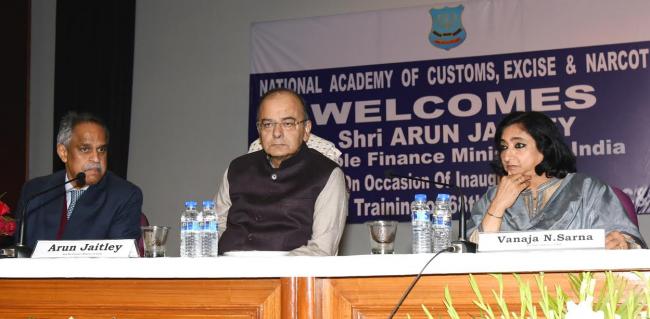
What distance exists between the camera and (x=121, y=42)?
18.2 ft

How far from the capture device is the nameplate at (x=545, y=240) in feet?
5.96

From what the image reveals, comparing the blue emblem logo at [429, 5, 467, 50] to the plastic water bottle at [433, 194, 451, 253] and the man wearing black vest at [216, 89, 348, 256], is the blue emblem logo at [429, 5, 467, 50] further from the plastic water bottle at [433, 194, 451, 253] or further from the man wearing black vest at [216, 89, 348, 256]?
the plastic water bottle at [433, 194, 451, 253]

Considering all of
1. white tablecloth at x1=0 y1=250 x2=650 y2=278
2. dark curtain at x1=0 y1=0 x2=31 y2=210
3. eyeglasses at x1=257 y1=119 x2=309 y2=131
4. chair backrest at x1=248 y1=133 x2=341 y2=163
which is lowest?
white tablecloth at x1=0 y1=250 x2=650 y2=278

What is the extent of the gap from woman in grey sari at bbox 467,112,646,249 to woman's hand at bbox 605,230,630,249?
0.09 m

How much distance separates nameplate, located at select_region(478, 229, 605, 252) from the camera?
1817 millimetres

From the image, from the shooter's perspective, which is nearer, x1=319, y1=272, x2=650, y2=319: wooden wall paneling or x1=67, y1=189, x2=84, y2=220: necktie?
x1=319, y1=272, x2=650, y2=319: wooden wall paneling

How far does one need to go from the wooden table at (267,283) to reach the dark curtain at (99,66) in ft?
11.3

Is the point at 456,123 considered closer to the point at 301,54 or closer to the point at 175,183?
the point at 301,54

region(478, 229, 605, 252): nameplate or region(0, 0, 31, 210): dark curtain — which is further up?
region(0, 0, 31, 210): dark curtain

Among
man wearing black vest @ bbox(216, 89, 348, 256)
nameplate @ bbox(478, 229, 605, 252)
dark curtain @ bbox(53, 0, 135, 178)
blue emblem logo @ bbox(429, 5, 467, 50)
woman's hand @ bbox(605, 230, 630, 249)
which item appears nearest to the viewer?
nameplate @ bbox(478, 229, 605, 252)

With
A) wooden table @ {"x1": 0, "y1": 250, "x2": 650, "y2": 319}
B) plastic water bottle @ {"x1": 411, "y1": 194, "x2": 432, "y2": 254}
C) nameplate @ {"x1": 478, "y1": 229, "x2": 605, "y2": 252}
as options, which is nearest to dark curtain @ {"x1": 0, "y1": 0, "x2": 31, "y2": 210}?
wooden table @ {"x1": 0, "y1": 250, "x2": 650, "y2": 319}

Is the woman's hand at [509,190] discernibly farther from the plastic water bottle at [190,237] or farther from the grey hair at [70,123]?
the grey hair at [70,123]

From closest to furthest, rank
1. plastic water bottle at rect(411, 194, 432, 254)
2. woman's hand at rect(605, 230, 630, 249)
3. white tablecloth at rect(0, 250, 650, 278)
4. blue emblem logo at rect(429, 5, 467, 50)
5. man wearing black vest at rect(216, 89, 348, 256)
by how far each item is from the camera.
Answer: white tablecloth at rect(0, 250, 650, 278), plastic water bottle at rect(411, 194, 432, 254), woman's hand at rect(605, 230, 630, 249), man wearing black vest at rect(216, 89, 348, 256), blue emblem logo at rect(429, 5, 467, 50)

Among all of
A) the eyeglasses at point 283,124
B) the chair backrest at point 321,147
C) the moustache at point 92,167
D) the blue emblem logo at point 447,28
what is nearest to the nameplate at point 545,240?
the eyeglasses at point 283,124
